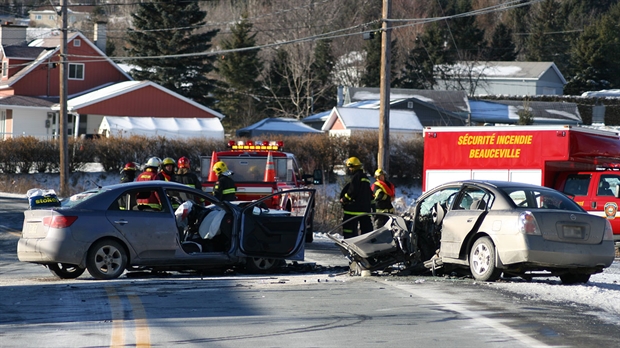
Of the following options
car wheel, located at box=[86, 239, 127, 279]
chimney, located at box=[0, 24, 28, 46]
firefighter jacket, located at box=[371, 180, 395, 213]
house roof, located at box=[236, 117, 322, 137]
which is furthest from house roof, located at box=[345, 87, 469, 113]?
car wheel, located at box=[86, 239, 127, 279]

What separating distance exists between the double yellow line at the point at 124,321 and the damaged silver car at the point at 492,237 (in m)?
3.55

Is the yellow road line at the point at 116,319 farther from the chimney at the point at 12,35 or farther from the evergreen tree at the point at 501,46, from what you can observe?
the evergreen tree at the point at 501,46

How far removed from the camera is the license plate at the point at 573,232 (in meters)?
10.8

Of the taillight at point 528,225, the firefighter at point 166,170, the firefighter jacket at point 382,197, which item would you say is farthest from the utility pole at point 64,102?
the taillight at point 528,225

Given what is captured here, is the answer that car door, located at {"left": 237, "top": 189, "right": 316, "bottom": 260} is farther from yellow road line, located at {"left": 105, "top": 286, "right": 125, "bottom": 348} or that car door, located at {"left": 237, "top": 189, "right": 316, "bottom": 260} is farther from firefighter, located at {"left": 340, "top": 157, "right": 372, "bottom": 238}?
firefighter, located at {"left": 340, "top": 157, "right": 372, "bottom": 238}

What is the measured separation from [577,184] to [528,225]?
10.3m

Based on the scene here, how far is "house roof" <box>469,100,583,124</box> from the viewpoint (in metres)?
63.2

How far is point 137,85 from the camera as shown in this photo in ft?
170

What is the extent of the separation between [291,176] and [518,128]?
6.57 m

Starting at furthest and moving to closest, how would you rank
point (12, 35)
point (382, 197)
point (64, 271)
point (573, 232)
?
point (12, 35), point (382, 197), point (64, 271), point (573, 232)

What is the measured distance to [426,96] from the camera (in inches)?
2539

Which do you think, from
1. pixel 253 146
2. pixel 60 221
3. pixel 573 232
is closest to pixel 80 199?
pixel 60 221

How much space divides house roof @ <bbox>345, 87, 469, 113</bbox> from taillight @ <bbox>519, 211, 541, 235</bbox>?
5222cm

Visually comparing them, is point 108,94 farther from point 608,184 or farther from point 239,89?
point 608,184
